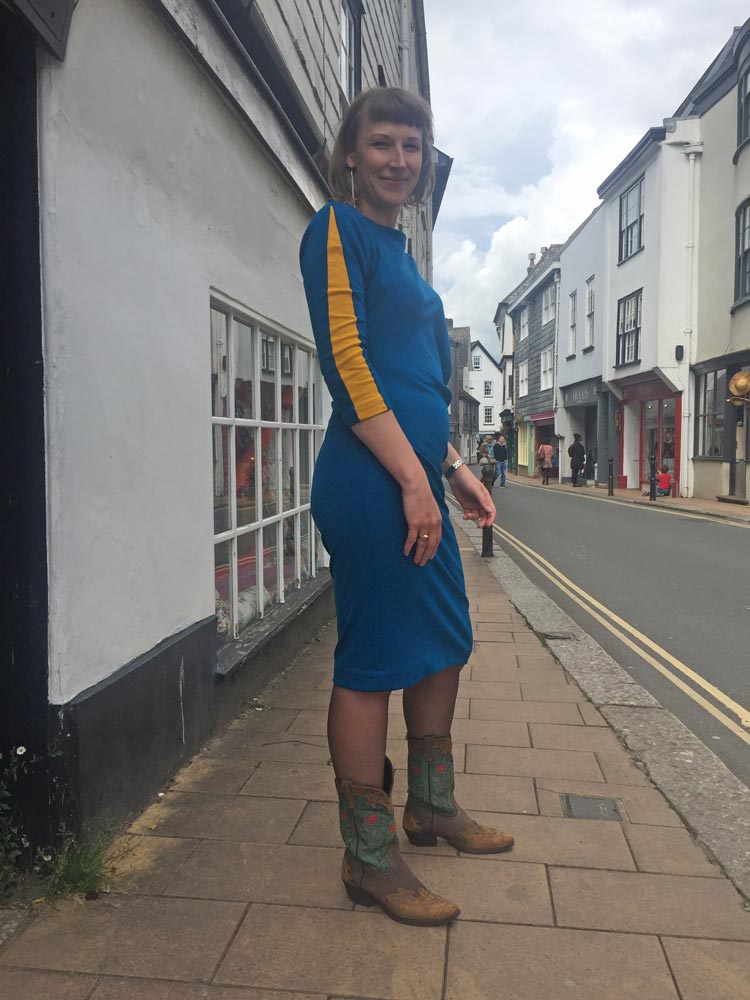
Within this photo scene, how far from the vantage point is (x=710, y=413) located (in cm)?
1861

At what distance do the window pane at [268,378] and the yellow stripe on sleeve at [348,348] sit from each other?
7.30 ft

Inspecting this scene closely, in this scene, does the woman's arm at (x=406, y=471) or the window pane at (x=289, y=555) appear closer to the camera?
the woman's arm at (x=406, y=471)

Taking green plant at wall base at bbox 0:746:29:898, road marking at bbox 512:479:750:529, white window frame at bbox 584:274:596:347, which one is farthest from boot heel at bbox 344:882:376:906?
white window frame at bbox 584:274:596:347

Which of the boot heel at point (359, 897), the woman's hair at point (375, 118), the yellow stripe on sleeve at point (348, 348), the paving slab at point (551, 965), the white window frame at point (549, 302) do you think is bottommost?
the paving slab at point (551, 965)

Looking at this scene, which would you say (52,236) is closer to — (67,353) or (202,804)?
(67,353)

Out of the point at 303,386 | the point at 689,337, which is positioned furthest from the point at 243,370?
the point at 689,337

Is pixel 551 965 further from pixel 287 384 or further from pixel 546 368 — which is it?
pixel 546 368

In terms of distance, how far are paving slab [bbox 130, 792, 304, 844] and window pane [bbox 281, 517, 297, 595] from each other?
204cm

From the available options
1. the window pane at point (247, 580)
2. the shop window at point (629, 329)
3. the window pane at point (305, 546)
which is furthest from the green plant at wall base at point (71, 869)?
the shop window at point (629, 329)

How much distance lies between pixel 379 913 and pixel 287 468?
2985 millimetres

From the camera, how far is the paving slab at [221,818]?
233 centimetres

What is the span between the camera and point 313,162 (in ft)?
15.8

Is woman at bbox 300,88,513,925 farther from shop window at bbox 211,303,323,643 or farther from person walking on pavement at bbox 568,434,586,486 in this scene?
person walking on pavement at bbox 568,434,586,486

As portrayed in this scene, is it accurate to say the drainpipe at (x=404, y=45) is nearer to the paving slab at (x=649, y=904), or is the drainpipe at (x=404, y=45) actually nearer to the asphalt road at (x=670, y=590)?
the asphalt road at (x=670, y=590)
